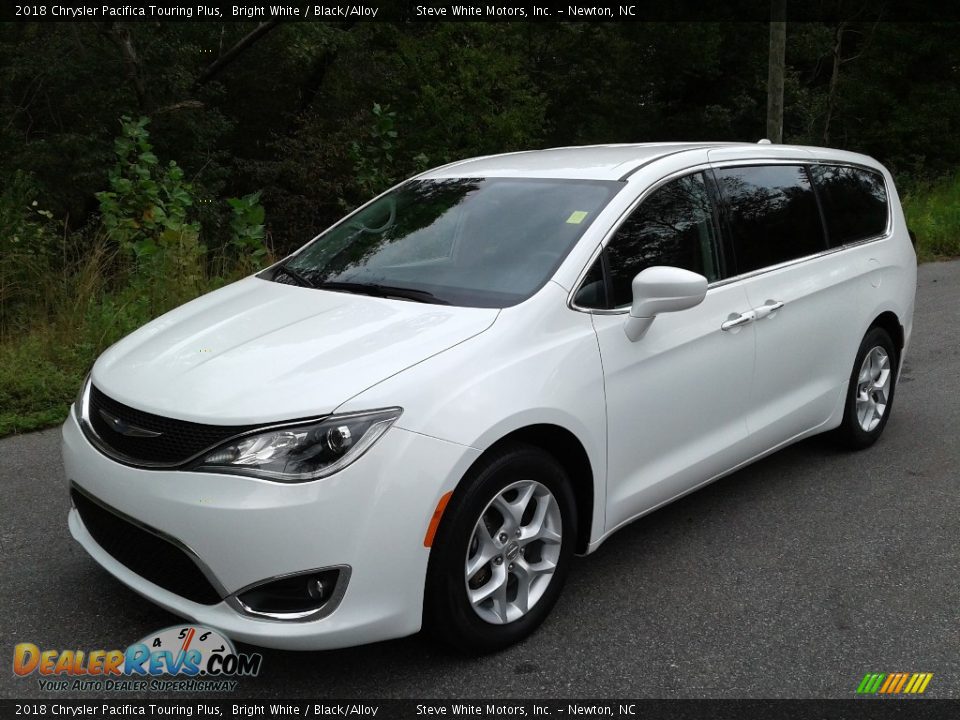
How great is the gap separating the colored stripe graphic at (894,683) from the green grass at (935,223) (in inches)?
439

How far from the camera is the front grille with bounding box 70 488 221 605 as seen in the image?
2.96m

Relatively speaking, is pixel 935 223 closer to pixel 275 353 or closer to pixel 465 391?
pixel 465 391

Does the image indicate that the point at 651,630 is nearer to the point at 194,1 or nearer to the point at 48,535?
the point at 48,535

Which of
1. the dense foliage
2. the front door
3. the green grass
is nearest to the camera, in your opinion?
the front door

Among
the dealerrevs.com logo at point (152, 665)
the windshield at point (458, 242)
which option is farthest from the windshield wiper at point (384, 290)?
the dealerrevs.com logo at point (152, 665)

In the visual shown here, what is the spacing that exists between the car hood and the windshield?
18 centimetres

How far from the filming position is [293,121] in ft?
73.7

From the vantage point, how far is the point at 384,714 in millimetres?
3006

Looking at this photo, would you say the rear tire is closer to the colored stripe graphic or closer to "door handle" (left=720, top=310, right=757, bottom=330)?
"door handle" (left=720, top=310, right=757, bottom=330)

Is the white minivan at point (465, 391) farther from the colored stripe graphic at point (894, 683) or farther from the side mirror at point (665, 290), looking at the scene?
the colored stripe graphic at point (894, 683)

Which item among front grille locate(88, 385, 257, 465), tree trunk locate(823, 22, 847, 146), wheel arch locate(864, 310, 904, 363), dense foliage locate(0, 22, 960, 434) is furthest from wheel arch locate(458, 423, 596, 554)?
tree trunk locate(823, 22, 847, 146)

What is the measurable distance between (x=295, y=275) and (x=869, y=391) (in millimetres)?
3274

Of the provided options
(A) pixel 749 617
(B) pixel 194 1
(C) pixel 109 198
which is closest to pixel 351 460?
(A) pixel 749 617

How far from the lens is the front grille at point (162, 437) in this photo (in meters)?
2.92
